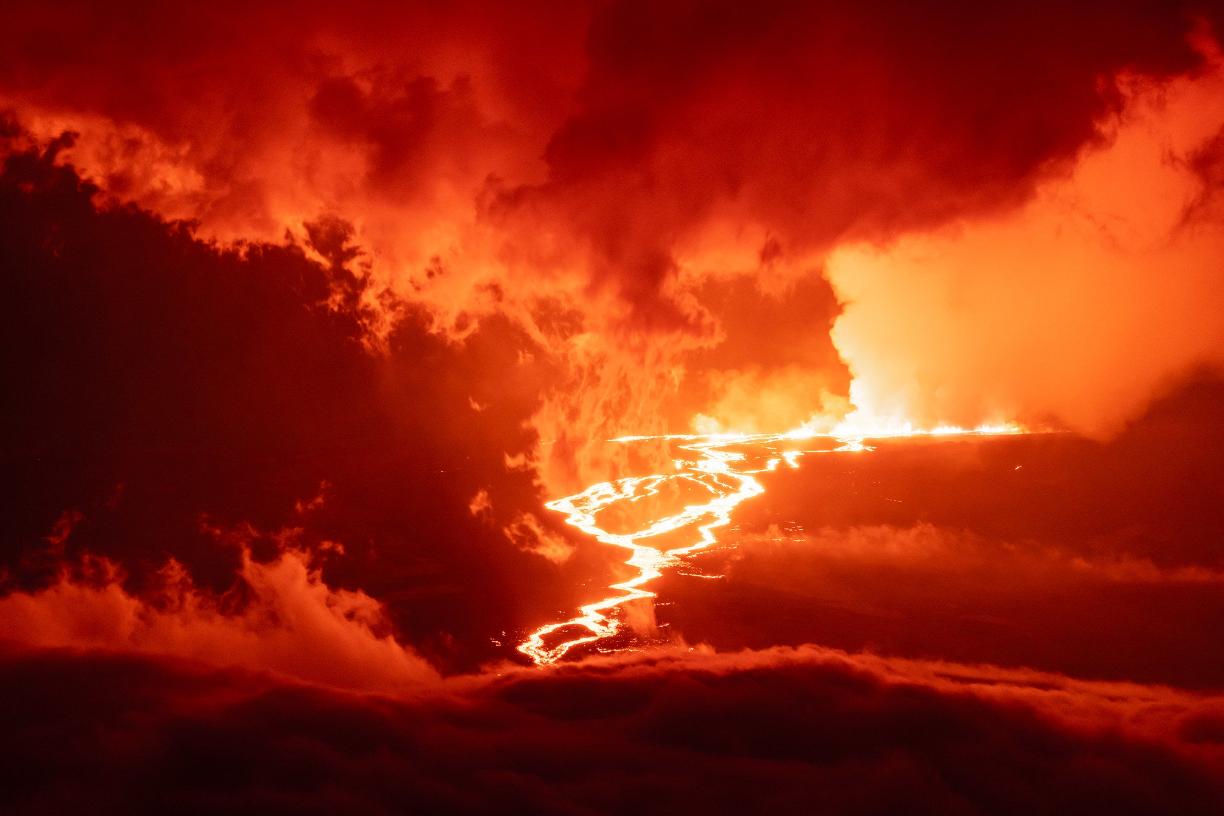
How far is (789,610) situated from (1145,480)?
13507mm

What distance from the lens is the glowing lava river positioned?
9922 mm

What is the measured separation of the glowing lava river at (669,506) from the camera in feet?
32.6

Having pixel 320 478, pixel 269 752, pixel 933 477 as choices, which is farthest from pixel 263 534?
pixel 933 477

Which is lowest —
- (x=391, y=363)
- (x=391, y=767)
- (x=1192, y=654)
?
(x=391, y=767)

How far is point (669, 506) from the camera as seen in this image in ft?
64.6

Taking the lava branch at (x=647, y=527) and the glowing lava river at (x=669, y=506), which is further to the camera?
the glowing lava river at (x=669, y=506)

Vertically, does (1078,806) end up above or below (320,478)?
below

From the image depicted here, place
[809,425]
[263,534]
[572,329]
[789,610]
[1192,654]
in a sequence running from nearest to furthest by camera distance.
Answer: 1. [1192,654]
2. [789,610]
3. [572,329]
4. [263,534]
5. [809,425]

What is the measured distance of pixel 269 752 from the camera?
390 cm

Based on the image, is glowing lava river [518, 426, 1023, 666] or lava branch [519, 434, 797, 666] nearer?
lava branch [519, 434, 797, 666]

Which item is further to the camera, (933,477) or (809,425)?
(809,425)

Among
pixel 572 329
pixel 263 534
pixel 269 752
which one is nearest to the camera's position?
pixel 269 752

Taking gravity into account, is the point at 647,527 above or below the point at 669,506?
below

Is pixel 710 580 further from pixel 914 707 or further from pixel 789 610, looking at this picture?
pixel 914 707
